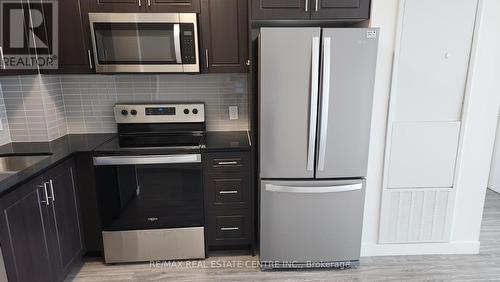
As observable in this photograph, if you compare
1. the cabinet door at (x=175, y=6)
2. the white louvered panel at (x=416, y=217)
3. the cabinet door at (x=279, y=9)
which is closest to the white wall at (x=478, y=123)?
the white louvered panel at (x=416, y=217)

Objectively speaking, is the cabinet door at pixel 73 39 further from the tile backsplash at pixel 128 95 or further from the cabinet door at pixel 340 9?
the cabinet door at pixel 340 9

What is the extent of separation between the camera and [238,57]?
7.97 ft

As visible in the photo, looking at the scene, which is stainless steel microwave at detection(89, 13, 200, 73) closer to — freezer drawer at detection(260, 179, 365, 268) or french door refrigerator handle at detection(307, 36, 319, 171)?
french door refrigerator handle at detection(307, 36, 319, 171)

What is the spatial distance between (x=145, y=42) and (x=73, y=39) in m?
0.57

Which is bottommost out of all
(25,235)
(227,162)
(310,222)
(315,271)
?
(315,271)

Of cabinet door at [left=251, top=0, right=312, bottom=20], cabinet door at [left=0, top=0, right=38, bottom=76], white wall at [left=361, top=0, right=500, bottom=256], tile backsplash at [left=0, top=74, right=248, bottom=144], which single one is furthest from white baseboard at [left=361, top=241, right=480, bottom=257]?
cabinet door at [left=0, top=0, right=38, bottom=76]

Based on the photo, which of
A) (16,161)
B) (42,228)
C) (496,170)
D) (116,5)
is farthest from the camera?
(496,170)

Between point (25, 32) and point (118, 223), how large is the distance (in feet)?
5.00

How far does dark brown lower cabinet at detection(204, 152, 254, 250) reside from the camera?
7.70 feet

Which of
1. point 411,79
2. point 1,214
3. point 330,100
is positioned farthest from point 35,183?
point 411,79

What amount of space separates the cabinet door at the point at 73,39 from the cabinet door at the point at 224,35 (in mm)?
891

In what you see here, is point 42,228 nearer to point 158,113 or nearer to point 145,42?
point 158,113

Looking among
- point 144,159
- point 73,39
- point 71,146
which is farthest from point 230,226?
point 73,39

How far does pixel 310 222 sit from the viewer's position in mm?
2277
